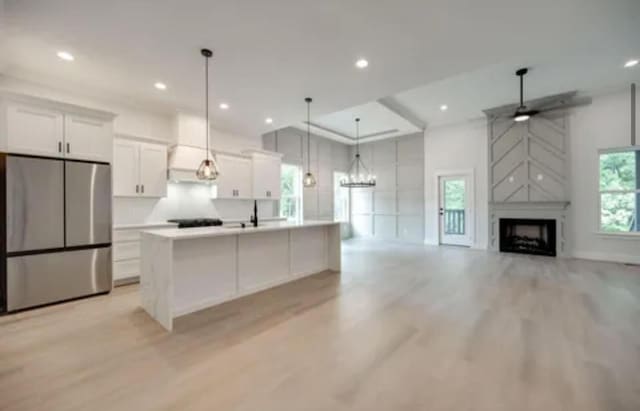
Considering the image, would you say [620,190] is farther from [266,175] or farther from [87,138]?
[87,138]

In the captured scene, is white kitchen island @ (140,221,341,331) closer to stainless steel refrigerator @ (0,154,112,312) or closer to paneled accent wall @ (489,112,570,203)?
stainless steel refrigerator @ (0,154,112,312)

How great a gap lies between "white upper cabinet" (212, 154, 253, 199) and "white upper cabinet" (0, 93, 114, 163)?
1973mm

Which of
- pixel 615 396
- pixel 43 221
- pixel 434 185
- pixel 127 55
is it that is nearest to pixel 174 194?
pixel 43 221

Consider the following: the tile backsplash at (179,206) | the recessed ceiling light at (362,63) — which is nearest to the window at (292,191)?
the tile backsplash at (179,206)

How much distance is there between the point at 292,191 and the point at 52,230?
527 centimetres

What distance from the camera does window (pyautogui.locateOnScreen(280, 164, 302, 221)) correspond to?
7684 millimetres

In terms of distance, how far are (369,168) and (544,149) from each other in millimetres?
4766

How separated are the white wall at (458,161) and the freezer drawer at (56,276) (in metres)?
7.78

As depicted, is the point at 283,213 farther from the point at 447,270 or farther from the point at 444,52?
the point at 444,52

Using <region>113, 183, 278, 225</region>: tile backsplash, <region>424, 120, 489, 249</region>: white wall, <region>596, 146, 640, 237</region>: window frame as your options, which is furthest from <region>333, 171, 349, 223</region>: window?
<region>596, 146, 640, 237</region>: window frame

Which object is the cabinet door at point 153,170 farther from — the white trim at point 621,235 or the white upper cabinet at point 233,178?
the white trim at point 621,235

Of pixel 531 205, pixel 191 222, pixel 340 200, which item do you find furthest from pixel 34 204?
pixel 531 205

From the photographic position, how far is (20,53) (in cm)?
314

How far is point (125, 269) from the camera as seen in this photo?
13.5 ft
